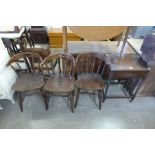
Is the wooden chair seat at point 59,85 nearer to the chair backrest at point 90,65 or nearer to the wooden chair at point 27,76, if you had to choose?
the wooden chair at point 27,76

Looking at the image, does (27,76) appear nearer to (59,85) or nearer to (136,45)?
(59,85)

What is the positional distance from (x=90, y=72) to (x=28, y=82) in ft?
2.80

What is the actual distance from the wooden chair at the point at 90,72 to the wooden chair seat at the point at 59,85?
10 centimetres

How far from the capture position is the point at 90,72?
190cm

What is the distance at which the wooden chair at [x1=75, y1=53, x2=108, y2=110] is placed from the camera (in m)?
1.67

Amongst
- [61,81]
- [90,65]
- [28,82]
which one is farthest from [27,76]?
[90,65]

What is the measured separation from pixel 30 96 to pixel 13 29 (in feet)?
3.50

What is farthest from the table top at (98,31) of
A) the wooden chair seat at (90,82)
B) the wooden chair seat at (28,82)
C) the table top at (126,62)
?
the wooden chair seat at (28,82)

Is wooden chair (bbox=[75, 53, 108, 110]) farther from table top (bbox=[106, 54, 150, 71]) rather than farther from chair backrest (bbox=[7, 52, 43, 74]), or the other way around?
chair backrest (bbox=[7, 52, 43, 74])

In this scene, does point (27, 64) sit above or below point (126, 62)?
below
